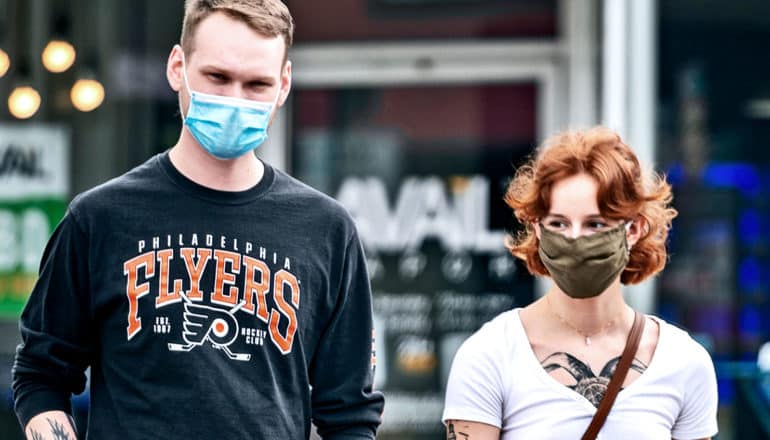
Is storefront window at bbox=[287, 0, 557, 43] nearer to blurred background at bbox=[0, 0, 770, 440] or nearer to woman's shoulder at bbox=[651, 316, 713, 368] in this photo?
blurred background at bbox=[0, 0, 770, 440]

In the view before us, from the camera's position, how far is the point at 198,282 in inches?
113

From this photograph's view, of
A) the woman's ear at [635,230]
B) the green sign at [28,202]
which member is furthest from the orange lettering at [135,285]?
the green sign at [28,202]

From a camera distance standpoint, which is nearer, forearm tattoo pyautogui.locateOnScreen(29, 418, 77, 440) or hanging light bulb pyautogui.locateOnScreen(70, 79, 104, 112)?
forearm tattoo pyautogui.locateOnScreen(29, 418, 77, 440)

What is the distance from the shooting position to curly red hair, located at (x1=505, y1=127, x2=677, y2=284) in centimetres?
307

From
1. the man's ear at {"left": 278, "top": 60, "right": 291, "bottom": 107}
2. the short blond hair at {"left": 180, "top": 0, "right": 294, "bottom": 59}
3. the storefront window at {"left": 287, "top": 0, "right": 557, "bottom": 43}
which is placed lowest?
the man's ear at {"left": 278, "top": 60, "right": 291, "bottom": 107}

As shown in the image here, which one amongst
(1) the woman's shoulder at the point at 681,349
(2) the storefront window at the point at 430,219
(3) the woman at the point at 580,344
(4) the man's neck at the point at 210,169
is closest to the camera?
(4) the man's neck at the point at 210,169

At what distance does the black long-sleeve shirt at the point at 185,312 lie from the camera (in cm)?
281

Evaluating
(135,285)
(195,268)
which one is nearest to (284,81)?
(195,268)

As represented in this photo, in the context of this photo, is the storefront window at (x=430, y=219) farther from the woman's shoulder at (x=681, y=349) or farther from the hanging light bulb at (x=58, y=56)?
the woman's shoulder at (x=681, y=349)

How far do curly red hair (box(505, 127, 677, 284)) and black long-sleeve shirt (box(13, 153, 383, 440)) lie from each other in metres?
0.53

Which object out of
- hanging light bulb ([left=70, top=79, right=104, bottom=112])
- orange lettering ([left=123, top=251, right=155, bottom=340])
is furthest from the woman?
hanging light bulb ([left=70, top=79, right=104, bottom=112])

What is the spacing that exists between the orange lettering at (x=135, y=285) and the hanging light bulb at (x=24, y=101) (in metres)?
4.37

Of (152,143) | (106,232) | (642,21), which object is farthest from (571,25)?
(106,232)

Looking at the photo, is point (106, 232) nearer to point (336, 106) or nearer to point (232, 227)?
point (232, 227)
